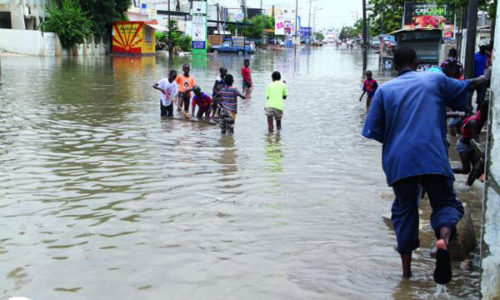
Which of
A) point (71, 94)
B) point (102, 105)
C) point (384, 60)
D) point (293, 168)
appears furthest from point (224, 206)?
point (384, 60)

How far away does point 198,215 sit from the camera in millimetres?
6523

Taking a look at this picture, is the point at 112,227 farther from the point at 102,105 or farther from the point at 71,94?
the point at 71,94

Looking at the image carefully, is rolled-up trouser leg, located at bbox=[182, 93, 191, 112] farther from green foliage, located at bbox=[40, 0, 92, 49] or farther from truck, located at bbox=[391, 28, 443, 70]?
green foliage, located at bbox=[40, 0, 92, 49]

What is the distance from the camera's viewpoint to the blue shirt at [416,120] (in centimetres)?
425

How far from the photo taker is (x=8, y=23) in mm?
50344

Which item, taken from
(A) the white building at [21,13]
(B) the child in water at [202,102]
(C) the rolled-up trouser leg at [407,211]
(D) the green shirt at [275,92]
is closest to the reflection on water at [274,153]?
(D) the green shirt at [275,92]

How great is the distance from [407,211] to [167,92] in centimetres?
1056

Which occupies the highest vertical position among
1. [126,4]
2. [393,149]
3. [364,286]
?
[126,4]

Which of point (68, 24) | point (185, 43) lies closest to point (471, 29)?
point (68, 24)

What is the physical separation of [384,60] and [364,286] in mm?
34256

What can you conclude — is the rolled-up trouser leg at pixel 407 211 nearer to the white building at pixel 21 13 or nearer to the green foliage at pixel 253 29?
the white building at pixel 21 13

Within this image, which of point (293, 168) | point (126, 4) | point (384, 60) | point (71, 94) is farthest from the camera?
point (126, 4)

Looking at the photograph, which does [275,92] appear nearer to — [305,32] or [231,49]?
[231,49]

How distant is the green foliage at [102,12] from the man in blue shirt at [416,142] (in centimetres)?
5127
